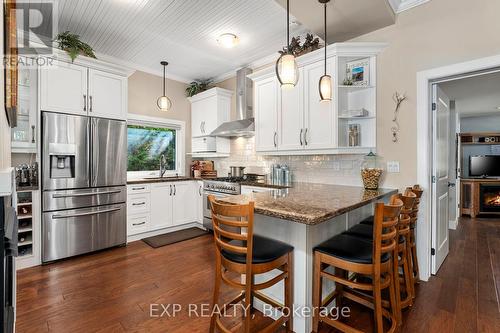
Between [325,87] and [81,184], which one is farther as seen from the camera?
[81,184]

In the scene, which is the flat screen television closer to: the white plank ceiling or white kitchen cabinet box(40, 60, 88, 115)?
the white plank ceiling

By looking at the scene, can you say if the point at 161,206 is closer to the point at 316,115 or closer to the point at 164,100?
the point at 164,100

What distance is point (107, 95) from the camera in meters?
3.44

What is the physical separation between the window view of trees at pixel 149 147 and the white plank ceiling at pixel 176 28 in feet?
3.89

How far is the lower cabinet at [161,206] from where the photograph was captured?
12.6 feet

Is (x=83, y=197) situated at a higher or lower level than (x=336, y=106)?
lower

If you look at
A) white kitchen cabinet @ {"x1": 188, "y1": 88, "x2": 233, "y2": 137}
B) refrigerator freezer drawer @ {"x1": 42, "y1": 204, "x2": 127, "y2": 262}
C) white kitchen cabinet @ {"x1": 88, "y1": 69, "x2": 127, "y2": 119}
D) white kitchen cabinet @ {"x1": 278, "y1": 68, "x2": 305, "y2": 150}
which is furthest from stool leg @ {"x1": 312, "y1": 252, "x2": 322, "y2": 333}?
white kitchen cabinet @ {"x1": 188, "y1": 88, "x2": 233, "y2": 137}

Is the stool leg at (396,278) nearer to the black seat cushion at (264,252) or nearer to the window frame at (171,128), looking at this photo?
the black seat cushion at (264,252)

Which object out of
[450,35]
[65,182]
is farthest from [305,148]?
[65,182]

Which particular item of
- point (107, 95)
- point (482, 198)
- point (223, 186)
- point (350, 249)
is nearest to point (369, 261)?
point (350, 249)

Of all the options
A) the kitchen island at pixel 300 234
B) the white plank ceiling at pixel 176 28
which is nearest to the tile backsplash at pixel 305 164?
the kitchen island at pixel 300 234

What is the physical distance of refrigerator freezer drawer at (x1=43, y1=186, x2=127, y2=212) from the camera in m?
2.99

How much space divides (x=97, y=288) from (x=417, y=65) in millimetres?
4007
